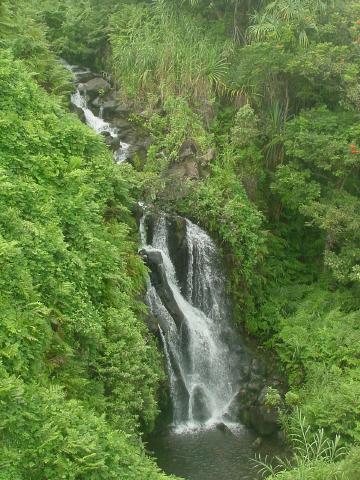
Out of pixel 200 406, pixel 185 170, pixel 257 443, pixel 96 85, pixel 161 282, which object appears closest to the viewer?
pixel 257 443

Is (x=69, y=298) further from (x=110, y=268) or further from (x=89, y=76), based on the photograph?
(x=89, y=76)

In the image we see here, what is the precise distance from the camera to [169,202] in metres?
14.4

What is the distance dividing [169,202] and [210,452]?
20.9 feet

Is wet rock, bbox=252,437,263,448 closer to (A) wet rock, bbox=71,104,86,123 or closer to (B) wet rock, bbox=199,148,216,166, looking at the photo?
(B) wet rock, bbox=199,148,216,166

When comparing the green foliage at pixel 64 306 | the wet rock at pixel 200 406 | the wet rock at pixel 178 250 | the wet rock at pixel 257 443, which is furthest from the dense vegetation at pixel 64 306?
the wet rock at pixel 257 443

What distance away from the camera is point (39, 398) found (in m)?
6.91

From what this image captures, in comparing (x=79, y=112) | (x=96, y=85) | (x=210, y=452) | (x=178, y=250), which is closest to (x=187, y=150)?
(x=178, y=250)

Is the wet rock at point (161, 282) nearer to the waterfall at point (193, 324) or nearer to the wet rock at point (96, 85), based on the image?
the waterfall at point (193, 324)

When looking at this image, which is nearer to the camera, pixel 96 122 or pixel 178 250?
pixel 178 250

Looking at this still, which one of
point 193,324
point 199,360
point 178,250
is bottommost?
point 199,360

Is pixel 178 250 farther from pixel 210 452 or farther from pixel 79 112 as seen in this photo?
pixel 79 112

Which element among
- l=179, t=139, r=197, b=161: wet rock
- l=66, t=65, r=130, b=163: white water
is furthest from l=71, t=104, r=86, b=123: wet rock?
l=179, t=139, r=197, b=161: wet rock

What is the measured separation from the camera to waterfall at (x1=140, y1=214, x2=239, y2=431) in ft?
41.4

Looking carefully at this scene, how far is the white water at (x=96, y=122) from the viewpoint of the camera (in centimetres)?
1572
